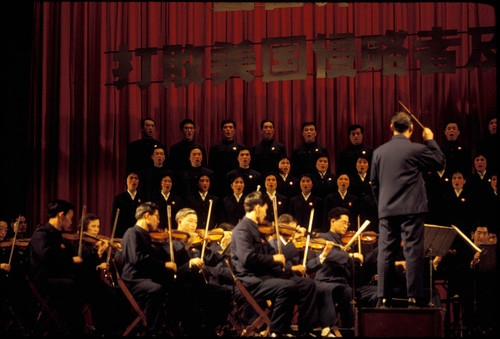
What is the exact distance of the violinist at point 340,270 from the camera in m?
5.94

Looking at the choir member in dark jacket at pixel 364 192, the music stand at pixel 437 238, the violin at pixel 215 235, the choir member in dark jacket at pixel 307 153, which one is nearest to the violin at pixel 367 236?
the choir member in dark jacket at pixel 364 192

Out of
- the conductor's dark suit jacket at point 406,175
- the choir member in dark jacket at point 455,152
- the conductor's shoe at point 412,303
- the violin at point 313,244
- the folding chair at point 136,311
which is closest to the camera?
the conductor's shoe at point 412,303

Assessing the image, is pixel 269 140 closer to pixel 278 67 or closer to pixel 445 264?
pixel 278 67

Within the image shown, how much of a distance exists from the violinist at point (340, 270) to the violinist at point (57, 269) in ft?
7.22

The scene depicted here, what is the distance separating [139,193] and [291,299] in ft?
10.5

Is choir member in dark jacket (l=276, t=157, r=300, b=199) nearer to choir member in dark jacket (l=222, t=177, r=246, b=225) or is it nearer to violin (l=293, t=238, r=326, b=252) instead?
choir member in dark jacket (l=222, t=177, r=246, b=225)

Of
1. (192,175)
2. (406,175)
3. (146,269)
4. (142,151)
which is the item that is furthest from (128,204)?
(406,175)

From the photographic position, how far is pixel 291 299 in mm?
5117

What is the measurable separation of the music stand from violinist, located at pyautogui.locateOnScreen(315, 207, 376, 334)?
0.70 m

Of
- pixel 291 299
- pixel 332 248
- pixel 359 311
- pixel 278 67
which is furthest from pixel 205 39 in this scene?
pixel 359 311

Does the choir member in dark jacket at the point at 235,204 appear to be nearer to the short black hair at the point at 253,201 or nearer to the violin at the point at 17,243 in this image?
the short black hair at the point at 253,201

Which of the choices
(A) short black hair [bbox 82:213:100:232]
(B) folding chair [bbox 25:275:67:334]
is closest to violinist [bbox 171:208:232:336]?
(A) short black hair [bbox 82:213:100:232]

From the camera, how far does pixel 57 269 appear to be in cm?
546

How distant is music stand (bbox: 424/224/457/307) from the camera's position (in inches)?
209
